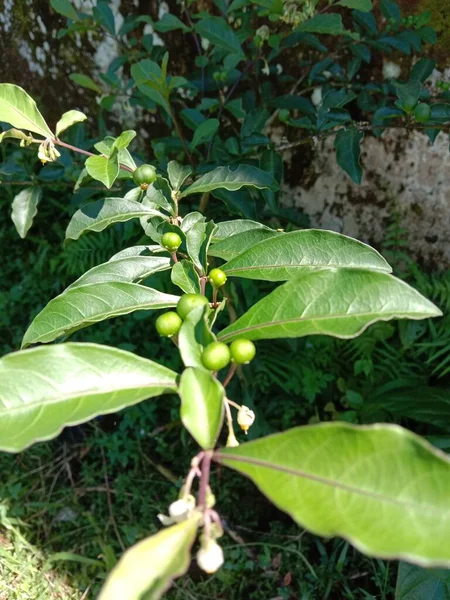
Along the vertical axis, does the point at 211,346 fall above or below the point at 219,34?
below

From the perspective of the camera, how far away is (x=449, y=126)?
1451mm

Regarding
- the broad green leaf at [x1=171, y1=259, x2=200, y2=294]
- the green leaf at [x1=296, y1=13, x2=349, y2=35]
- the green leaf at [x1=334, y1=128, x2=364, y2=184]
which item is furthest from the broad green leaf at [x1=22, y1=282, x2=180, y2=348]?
the green leaf at [x1=296, y1=13, x2=349, y2=35]

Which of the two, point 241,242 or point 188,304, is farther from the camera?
point 241,242

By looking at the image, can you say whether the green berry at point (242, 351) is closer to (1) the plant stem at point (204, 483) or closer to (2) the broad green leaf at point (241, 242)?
(1) the plant stem at point (204, 483)

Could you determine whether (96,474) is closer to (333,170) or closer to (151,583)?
(333,170)

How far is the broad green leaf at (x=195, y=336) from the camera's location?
2.51 feet

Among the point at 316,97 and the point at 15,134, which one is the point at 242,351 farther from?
the point at 316,97

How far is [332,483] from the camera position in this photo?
575mm

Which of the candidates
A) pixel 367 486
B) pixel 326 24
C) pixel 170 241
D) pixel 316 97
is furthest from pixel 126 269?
pixel 316 97

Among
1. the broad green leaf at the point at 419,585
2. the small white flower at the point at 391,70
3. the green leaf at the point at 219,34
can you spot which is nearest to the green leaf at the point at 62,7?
the green leaf at the point at 219,34

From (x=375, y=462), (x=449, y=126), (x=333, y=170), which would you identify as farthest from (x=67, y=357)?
(x=333, y=170)

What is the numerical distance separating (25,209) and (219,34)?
0.81 metres

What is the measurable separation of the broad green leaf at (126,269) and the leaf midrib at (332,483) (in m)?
0.51

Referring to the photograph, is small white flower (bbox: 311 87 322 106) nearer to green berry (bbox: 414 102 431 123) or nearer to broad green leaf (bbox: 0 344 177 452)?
green berry (bbox: 414 102 431 123)
